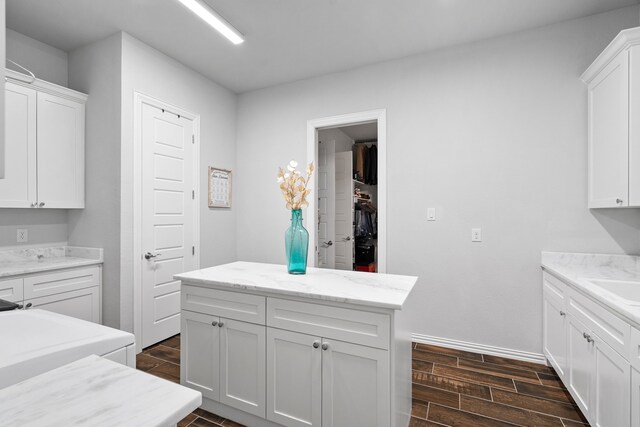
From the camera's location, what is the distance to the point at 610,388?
1.51 m

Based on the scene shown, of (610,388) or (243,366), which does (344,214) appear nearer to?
(243,366)

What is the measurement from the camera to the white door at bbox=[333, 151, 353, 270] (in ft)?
15.1

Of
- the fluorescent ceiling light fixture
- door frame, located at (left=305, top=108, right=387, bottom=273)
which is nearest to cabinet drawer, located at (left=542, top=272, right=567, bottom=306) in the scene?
door frame, located at (left=305, top=108, right=387, bottom=273)

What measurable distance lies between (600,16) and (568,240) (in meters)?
1.78

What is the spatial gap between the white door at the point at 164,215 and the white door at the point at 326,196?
1651 mm

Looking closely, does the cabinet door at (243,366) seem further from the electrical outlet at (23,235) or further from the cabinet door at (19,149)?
the electrical outlet at (23,235)

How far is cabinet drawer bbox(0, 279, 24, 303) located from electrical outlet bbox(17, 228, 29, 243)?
62 cm

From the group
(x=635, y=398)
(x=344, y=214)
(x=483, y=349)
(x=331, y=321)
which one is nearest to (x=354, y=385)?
(x=331, y=321)

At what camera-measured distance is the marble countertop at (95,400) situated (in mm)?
548

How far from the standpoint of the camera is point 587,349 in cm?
177

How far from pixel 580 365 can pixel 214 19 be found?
3472 millimetres

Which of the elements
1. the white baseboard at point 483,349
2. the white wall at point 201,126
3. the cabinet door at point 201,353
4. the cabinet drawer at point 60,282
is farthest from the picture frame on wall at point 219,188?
the white baseboard at point 483,349

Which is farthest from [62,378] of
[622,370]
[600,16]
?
[600,16]

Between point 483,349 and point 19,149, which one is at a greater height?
point 19,149
